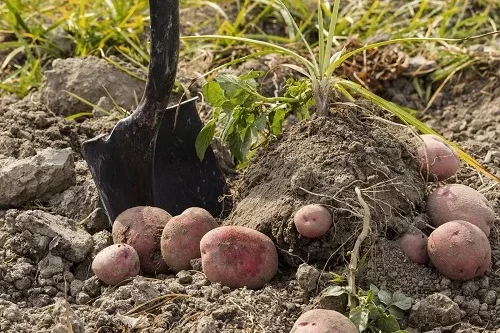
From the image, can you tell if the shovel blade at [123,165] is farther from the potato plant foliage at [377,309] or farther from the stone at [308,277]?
the potato plant foliage at [377,309]

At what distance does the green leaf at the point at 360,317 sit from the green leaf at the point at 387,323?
0.12 feet

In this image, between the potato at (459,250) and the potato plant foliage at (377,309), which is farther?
the potato at (459,250)

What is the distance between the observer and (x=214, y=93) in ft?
9.70

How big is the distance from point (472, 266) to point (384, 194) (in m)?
0.34

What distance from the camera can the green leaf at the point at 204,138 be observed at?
3023 mm

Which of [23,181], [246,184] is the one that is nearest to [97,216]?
[23,181]

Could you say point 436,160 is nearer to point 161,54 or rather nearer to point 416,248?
point 416,248

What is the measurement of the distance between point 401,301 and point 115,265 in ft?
2.69

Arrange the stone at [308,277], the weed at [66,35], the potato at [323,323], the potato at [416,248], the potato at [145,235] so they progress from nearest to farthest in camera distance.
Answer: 1. the potato at [323,323]
2. the stone at [308,277]
3. the potato at [416,248]
4. the potato at [145,235]
5. the weed at [66,35]

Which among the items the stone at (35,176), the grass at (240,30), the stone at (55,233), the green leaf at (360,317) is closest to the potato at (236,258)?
the green leaf at (360,317)

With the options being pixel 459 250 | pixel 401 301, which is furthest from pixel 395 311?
pixel 459 250

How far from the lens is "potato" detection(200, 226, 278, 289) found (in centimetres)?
262

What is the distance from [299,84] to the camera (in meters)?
3.02

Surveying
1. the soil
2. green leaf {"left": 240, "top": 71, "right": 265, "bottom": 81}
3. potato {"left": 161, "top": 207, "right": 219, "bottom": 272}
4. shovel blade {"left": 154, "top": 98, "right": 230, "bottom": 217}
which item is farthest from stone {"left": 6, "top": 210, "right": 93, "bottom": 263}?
green leaf {"left": 240, "top": 71, "right": 265, "bottom": 81}
